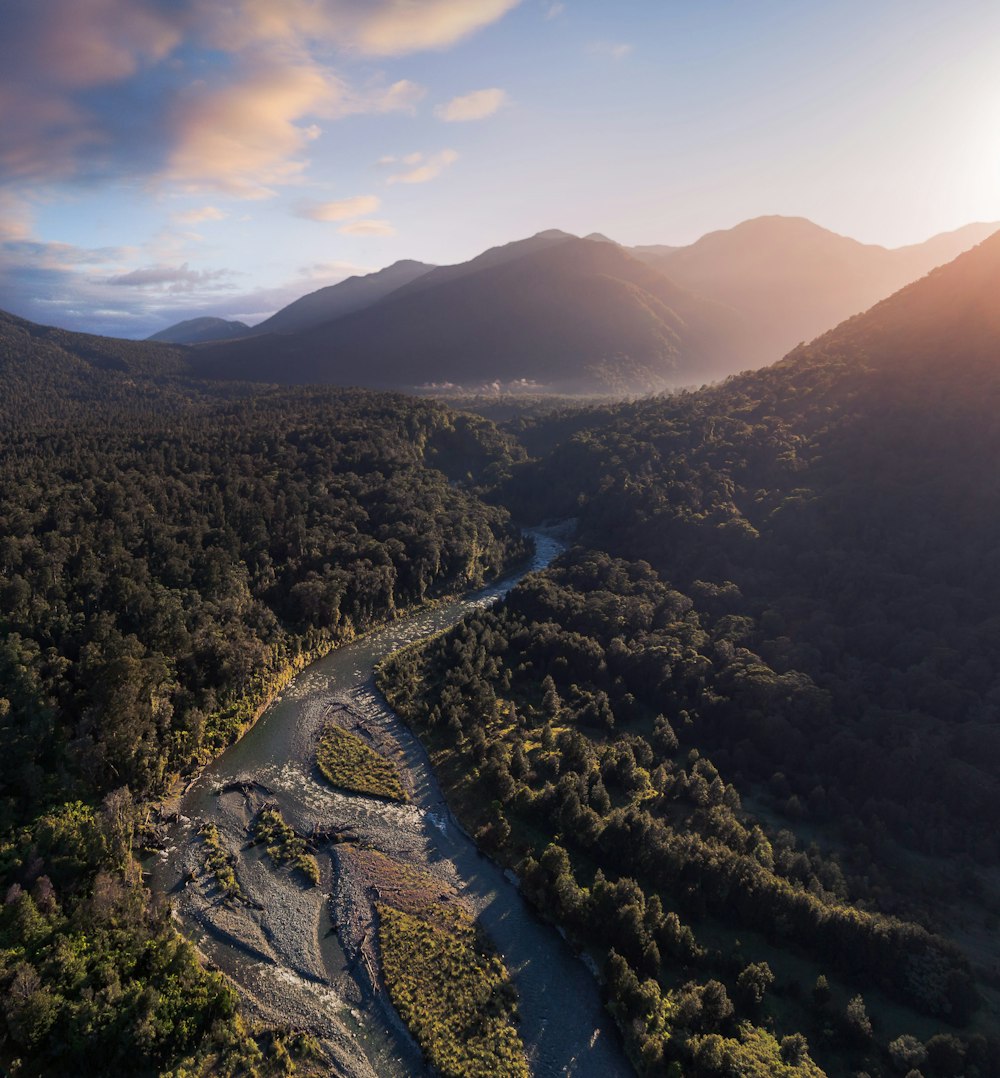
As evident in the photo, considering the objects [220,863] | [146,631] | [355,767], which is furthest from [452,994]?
[146,631]

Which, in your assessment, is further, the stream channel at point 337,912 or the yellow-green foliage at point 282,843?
the yellow-green foliage at point 282,843

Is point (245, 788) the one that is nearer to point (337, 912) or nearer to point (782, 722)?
point (337, 912)

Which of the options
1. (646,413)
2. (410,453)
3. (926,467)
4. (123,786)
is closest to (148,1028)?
(123,786)

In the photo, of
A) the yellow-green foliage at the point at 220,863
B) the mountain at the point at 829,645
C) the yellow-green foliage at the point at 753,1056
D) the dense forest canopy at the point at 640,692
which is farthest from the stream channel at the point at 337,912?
the yellow-green foliage at the point at 753,1056

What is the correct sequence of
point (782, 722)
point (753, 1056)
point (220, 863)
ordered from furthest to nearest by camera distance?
1. point (782, 722)
2. point (220, 863)
3. point (753, 1056)

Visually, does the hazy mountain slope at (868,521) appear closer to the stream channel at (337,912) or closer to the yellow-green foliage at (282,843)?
the stream channel at (337,912)

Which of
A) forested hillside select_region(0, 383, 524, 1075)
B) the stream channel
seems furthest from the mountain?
forested hillside select_region(0, 383, 524, 1075)
